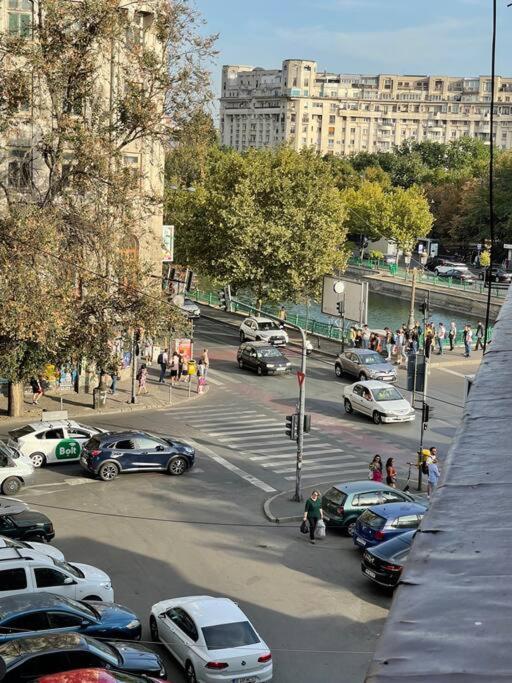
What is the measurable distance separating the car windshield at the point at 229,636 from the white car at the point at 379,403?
59.7ft

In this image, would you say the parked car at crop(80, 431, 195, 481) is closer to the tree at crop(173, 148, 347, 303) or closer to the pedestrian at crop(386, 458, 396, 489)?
the pedestrian at crop(386, 458, 396, 489)

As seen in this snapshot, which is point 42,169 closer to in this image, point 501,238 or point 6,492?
point 6,492

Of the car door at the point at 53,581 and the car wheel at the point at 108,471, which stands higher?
the car door at the point at 53,581

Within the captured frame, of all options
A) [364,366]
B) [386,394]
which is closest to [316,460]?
[386,394]

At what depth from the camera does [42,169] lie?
1309 inches

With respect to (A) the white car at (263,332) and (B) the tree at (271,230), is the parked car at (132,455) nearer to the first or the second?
(A) the white car at (263,332)

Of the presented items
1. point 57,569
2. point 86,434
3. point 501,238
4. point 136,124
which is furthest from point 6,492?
point 501,238

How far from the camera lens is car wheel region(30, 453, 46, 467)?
26.3 meters

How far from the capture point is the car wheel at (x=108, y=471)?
83.5 feet

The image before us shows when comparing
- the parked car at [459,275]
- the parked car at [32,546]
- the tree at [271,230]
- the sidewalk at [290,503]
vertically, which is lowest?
the sidewalk at [290,503]

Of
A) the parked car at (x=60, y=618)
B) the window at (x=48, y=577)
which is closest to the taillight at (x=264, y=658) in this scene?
the parked car at (x=60, y=618)

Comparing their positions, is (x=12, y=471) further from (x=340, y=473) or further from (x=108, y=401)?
(x=108, y=401)

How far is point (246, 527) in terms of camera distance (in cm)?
2212

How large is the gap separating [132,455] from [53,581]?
9763 mm
